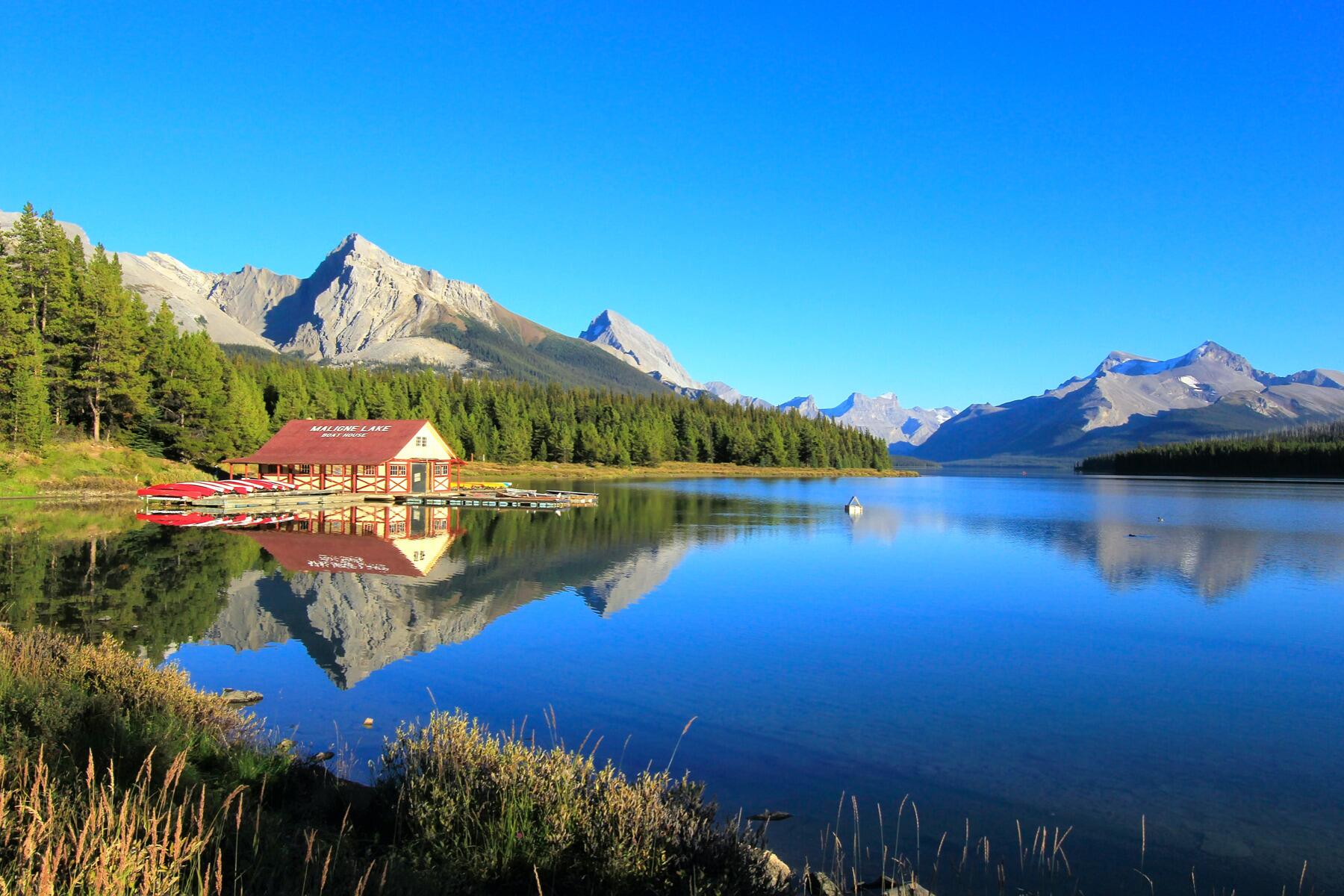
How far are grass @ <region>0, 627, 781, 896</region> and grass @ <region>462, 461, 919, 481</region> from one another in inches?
3353

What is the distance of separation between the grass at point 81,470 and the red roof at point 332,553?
20967mm

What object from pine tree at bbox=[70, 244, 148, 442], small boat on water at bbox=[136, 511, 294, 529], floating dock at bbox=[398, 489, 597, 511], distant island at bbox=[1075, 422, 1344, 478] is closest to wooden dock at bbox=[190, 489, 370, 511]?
small boat on water at bbox=[136, 511, 294, 529]

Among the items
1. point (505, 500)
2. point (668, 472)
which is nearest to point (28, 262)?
point (505, 500)

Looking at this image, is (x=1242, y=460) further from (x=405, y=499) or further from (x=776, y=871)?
(x=776, y=871)

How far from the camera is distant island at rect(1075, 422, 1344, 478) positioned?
12694 centimetres

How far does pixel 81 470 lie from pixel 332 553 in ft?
109

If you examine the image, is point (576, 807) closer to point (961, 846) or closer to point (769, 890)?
point (769, 890)

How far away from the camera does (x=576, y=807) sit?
672cm

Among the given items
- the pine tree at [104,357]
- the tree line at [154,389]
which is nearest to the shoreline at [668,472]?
the tree line at [154,389]

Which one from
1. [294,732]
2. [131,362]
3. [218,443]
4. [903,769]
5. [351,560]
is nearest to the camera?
[903,769]

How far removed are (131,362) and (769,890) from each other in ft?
217

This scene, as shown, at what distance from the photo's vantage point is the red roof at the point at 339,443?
59.0 m

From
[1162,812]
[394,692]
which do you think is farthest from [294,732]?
[1162,812]

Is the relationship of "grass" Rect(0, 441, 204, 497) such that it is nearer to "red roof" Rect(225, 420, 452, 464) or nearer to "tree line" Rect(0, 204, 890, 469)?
"tree line" Rect(0, 204, 890, 469)
